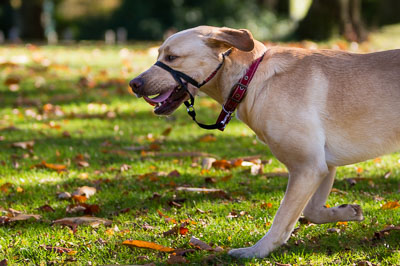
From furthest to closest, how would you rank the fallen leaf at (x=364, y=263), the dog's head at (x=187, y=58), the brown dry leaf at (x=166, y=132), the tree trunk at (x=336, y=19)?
1. the tree trunk at (x=336, y=19)
2. the brown dry leaf at (x=166, y=132)
3. the dog's head at (x=187, y=58)
4. the fallen leaf at (x=364, y=263)

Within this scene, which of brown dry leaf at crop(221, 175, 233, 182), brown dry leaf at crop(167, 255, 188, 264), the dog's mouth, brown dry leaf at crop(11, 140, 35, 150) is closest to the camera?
brown dry leaf at crop(167, 255, 188, 264)

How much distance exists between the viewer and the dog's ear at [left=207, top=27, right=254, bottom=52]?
14.1 feet

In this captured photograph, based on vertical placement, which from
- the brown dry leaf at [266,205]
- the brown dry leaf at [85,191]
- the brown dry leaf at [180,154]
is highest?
Result: the brown dry leaf at [266,205]

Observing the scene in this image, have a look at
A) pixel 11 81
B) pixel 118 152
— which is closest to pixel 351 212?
pixel 118 152

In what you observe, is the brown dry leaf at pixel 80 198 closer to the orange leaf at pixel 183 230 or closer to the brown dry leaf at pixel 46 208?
the brown dry leaf at pixel 46 208

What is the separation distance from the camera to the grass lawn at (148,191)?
439 centimetres

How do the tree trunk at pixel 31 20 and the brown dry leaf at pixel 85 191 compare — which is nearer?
the brown dry leaf at pixel 85 191

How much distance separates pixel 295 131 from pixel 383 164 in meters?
2.97

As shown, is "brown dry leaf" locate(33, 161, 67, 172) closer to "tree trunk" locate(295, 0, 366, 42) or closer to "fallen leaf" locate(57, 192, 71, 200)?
"fallen leaf" locate(57, 192, 71, 200)

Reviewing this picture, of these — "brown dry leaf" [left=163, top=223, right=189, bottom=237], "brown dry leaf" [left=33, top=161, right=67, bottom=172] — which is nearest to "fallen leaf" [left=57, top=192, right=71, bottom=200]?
"brown dry leaf" [left=33, top=161, right=67, bottom=172]

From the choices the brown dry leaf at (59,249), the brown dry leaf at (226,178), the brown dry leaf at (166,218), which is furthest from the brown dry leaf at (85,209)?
the brown dry leaf at (226,178)

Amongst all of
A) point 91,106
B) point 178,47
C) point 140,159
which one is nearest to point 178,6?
point 91,106

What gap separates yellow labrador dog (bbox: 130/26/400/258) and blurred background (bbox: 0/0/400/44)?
14689mm

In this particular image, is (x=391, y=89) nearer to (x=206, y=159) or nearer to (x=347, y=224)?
(x=347, y=224)
